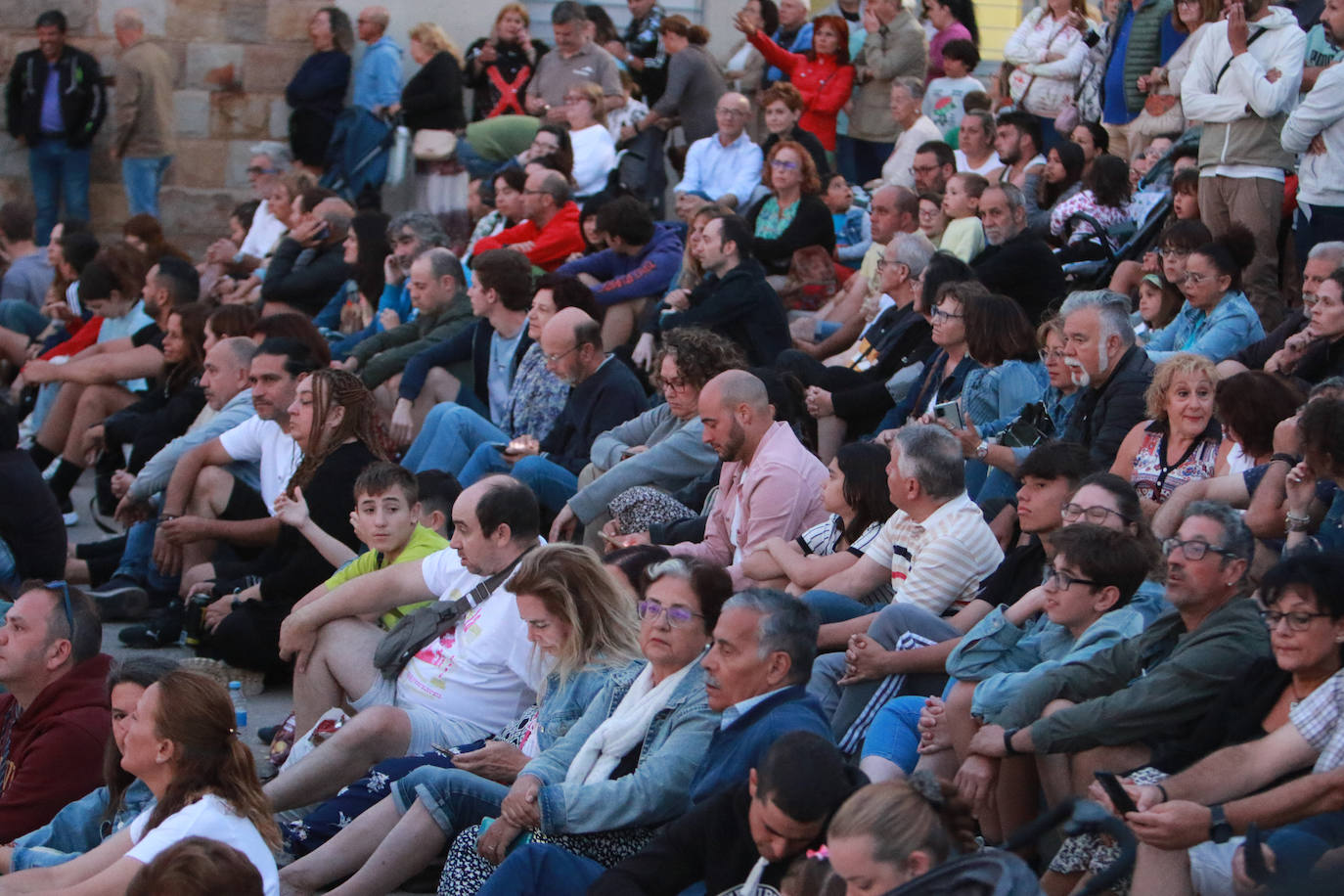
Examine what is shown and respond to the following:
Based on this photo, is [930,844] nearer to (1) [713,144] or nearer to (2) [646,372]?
(2) [646,372]

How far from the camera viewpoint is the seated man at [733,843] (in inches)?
143

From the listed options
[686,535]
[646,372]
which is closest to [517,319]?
[646,372]

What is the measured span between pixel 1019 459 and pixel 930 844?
2970 millimetres

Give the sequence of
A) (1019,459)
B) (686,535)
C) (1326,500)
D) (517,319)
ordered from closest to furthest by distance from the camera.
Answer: (1326,500) < (1019,459) < (686,535) < (517,319)

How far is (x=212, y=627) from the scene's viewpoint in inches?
273

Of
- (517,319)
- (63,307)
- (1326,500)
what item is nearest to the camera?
(1326,500)

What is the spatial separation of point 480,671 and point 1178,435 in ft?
8.01

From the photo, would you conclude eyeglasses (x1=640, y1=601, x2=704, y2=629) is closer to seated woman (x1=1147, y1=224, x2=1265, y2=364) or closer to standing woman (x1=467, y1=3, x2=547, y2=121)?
seated woman (x1=1147, y1=224, x2=1265, y2=364)

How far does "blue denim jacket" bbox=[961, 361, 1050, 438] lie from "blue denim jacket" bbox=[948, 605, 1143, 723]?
190 cm

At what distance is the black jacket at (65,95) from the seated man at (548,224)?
4705mm

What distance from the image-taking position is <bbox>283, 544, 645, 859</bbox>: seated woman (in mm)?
4887

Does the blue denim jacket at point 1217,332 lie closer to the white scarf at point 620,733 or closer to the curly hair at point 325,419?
the white scarf at point 620,733

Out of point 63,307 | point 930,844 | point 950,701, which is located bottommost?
point 63,307

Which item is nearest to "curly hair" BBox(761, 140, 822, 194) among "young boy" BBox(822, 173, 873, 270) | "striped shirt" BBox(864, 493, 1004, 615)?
"young boy" BBox(822, 173, 873, 270)
